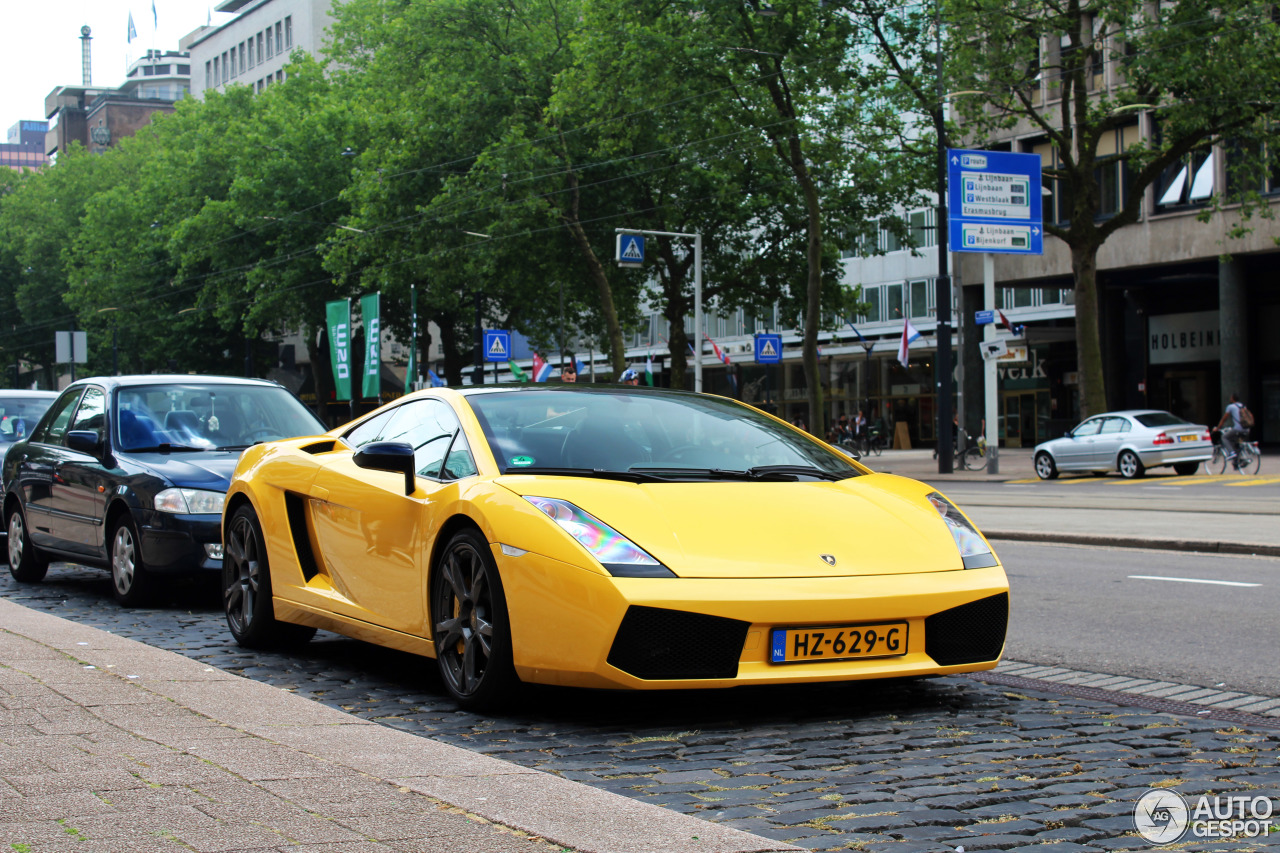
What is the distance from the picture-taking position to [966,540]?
568cm

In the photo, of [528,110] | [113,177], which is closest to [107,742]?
[528,110]

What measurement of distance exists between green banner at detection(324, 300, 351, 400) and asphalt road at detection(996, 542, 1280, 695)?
27275 millimetres

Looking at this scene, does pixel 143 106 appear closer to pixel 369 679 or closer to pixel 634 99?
pixel 634 99

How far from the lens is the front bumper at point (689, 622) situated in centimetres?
496

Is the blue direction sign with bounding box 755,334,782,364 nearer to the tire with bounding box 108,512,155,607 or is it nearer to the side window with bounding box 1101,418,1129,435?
the side window with bounding box 1101,418,1129,435

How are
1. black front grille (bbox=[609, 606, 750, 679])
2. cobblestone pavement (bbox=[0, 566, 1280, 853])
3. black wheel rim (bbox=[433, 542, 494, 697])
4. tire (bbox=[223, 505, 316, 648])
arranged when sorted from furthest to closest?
tire (bbox=[223, 505, 316, 648]), black wheel rim (bbox=[433, 542, 494, 697]), black front grille (bbox=[609, 606, 750, 679]), cobblestone pavement (bbox=[0, 566, 1280, 853])

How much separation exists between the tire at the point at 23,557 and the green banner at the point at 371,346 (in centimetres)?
2504

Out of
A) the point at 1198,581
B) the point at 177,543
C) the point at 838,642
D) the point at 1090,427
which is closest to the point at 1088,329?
the point at 1090,427

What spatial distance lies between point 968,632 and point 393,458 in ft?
7.85

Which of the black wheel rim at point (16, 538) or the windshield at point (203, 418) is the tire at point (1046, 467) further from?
the black wheel rim at point (16, 538)

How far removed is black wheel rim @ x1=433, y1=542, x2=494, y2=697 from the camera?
5.44m

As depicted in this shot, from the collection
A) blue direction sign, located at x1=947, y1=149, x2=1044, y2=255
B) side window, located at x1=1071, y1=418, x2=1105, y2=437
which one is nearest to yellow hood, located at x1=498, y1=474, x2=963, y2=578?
blue direction sign, located at x1=947, y1=149, x2=1044, y2=255

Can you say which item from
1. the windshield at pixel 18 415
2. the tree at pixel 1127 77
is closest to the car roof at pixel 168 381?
the windshield at pixel 18 415

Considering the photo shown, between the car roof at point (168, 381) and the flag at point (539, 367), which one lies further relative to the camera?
the flag at point (539, 367)
